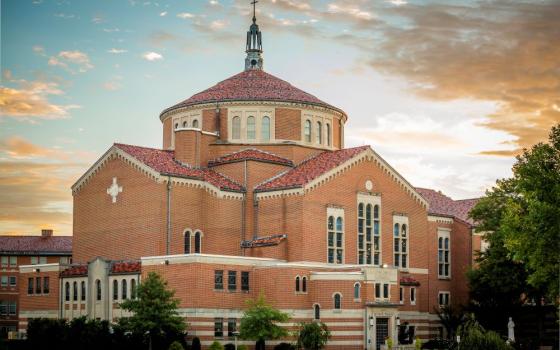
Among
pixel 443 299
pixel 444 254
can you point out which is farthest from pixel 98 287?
pixel 444 254

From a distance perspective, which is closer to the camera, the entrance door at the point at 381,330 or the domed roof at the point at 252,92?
the entrance door at the point at 381,330

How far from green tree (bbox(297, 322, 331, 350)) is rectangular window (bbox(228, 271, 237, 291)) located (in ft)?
20.1

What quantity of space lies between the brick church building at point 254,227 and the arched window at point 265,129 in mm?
199

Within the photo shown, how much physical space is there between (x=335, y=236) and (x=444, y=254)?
1799 cm

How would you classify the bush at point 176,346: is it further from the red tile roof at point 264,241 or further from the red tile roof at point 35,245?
the red tile roof at point 35,245

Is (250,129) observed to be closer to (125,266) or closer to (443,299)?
(125,266)

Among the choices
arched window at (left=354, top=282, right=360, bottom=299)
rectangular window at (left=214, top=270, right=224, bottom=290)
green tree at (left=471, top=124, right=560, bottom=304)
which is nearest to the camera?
green tree at (left=471, top=124, right=560, bottom=304)

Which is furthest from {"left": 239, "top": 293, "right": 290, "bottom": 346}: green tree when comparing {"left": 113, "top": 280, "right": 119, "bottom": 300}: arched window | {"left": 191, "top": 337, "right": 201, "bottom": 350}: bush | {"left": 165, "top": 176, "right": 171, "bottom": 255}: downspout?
{"left": 113, "top": 280, "right": 119, "bottom": 300}: arched window

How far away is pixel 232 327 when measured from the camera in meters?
72.3

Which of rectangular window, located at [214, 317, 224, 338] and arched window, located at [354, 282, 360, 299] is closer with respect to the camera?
rectangular window, located at [214, 317, 224, 338]

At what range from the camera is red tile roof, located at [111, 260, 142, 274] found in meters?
74.3

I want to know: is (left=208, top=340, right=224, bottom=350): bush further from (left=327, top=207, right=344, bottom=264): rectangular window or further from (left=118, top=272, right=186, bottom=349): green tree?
(left=327, top=207, right=344, bottom=264): rectangular window

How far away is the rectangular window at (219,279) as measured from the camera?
236 feet

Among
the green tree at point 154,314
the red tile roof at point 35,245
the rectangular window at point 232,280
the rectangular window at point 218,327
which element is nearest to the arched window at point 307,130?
the rectangular window at point 232,280
